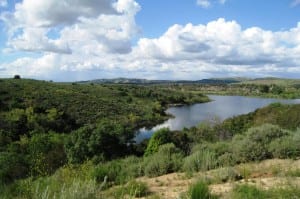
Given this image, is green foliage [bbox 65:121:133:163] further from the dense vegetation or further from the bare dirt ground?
the bare dirt ground

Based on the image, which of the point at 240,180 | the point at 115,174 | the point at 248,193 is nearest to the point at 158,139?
the point at 115,174

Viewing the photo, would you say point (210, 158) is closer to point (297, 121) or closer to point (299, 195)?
point (299, 195)

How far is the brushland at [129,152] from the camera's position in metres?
6.23

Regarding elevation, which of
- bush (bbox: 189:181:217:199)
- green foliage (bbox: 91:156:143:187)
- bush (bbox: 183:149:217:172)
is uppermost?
bush (bbox: 189:181:217:199)

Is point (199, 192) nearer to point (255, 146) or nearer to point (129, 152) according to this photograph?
point (255, 146)

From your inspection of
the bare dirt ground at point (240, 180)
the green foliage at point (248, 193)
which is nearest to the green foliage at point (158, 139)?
the bare dirt ground at point (240, 180)

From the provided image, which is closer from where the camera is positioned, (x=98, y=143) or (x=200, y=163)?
(x=200, y=163)

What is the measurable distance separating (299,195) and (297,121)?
26196 mm

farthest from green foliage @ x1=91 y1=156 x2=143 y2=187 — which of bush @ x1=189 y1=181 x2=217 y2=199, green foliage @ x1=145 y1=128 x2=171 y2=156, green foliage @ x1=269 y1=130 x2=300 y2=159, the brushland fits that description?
green foliage @ x1=145 y1=128 x2=171 y2=156

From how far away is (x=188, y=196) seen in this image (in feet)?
16.7

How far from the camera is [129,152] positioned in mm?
29906

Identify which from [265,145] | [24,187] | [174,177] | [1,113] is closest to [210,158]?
[174,177]

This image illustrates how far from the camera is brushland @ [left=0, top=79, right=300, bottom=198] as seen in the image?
20.4ft

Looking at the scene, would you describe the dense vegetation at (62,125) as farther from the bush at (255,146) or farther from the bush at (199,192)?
the bush at (199,192)
